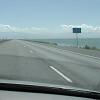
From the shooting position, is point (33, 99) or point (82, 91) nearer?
point (33, 99)

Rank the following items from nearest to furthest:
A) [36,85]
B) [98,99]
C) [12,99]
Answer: [12,99] → [98,99] → [36,85]

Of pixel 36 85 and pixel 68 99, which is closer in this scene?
pixel 68 99

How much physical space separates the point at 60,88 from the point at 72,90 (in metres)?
0.18

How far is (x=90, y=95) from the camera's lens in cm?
495

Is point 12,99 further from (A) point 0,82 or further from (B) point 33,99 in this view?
(A) point 0,82

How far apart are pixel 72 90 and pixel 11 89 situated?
2.92 ft

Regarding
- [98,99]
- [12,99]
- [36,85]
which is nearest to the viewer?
[12,99]

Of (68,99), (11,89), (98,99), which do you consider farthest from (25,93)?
(98,99)

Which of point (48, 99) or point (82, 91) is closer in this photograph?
point (48, 99)

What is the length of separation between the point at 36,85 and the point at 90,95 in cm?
83

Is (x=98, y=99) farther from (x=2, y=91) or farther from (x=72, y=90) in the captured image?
(x=2, y=91)

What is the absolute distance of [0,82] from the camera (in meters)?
5.32

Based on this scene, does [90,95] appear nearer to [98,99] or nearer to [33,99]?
[98,99]

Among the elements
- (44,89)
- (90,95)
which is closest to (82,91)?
(90,95)
